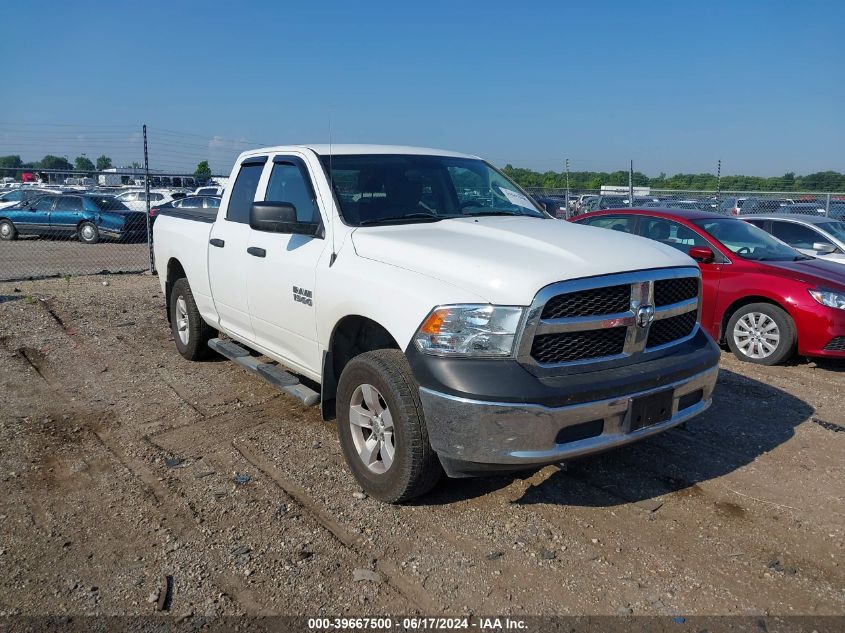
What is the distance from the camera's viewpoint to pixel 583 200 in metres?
23.8

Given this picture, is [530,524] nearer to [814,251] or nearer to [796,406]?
[796,406]

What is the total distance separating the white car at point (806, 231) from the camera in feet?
33.0

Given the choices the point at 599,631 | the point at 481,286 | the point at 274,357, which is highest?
the point at 481,286

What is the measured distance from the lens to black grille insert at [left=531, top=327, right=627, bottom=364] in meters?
3.35

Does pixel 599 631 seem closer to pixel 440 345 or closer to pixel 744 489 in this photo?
pixel 440 345

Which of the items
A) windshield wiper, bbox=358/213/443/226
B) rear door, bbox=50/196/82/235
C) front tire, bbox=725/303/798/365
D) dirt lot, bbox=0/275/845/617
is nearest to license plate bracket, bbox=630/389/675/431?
dirt lot, bbox=0/275/845/617

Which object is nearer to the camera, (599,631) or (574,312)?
(599,631)

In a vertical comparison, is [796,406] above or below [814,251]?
Answer: below

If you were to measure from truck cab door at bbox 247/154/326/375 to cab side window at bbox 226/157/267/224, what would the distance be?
0.91 feet

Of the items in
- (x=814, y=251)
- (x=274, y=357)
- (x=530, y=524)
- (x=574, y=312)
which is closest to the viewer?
(x=574, y=312)

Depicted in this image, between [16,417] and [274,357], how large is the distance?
2035 millimetres

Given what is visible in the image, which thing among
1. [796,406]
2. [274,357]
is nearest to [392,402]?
[274,357]

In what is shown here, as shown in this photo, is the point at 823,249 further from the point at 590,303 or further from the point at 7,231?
the point at 7,231

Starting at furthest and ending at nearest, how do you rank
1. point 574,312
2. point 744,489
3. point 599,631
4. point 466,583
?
1. point 744,489
2. point 574,312
3. point 466,583
4. point 599,631
